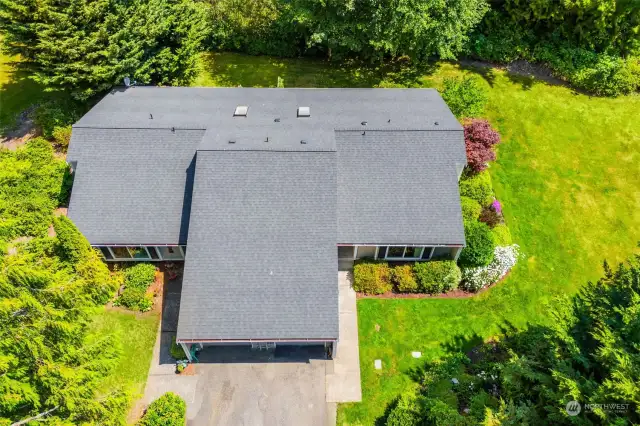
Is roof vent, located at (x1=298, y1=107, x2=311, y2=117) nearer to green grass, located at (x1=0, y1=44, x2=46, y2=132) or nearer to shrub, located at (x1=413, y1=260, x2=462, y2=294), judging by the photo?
shrub, located at (x1=413, y1=260, x2=462, y2=294)

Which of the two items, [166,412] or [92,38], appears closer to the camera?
[166,412]

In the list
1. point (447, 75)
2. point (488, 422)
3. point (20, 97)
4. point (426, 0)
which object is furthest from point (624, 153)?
point (20, 97)

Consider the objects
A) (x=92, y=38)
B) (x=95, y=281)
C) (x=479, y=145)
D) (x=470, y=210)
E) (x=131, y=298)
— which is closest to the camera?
(x=95, y=281)

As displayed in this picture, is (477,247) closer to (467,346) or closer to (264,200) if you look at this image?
(467,346)

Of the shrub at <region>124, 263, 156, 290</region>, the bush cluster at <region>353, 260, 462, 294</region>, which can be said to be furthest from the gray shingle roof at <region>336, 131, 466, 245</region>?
the shrub at <region>124, 263, 156, 290</region>

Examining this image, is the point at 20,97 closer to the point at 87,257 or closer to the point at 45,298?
the point at 87,257

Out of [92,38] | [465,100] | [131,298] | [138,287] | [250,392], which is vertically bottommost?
[250,392]

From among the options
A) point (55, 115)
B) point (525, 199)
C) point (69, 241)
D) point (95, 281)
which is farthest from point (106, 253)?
point (525, 199)
